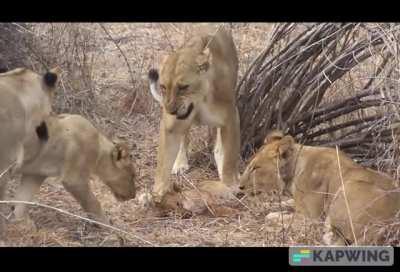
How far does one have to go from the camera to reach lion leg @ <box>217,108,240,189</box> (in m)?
7.04

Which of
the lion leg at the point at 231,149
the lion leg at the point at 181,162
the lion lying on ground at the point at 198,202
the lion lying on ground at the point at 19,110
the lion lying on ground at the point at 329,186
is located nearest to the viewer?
the lion lying on ground at the point at 329,186

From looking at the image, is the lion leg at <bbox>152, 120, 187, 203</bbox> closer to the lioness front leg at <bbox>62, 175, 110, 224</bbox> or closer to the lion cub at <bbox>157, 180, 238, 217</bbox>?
the lion cub at <bbox>157, 180, 238, 217</bbox>

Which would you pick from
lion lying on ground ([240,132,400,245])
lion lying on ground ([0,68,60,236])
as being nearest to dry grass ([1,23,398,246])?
lion lying on ground ([240,132,400,245])

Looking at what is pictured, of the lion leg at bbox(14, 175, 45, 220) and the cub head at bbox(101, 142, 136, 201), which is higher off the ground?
the cub head at bbox(101, 142, 136, 201)

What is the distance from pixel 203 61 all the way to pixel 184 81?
0.23m

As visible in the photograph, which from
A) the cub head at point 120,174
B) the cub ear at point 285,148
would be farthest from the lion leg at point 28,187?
the cub ear at point 285,148

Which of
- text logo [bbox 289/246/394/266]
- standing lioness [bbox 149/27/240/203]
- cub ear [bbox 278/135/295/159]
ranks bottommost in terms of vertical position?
text logo [bbox 289/246/394/266]

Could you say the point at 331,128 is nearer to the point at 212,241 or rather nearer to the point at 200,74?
the point at 200,74

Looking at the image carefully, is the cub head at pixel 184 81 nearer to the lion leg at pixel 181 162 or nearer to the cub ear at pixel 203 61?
the cub ear at pixel 203 61

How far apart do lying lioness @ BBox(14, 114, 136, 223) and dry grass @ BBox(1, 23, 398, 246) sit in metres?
0.17

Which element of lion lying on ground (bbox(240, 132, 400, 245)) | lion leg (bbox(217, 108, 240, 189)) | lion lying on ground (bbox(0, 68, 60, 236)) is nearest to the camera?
lion lying on ground (bbox(240, 132, 400, 245))

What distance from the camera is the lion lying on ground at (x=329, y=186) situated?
5641 millimetres

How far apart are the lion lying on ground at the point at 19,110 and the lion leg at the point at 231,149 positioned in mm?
1264

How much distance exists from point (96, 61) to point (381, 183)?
13.5 feet
